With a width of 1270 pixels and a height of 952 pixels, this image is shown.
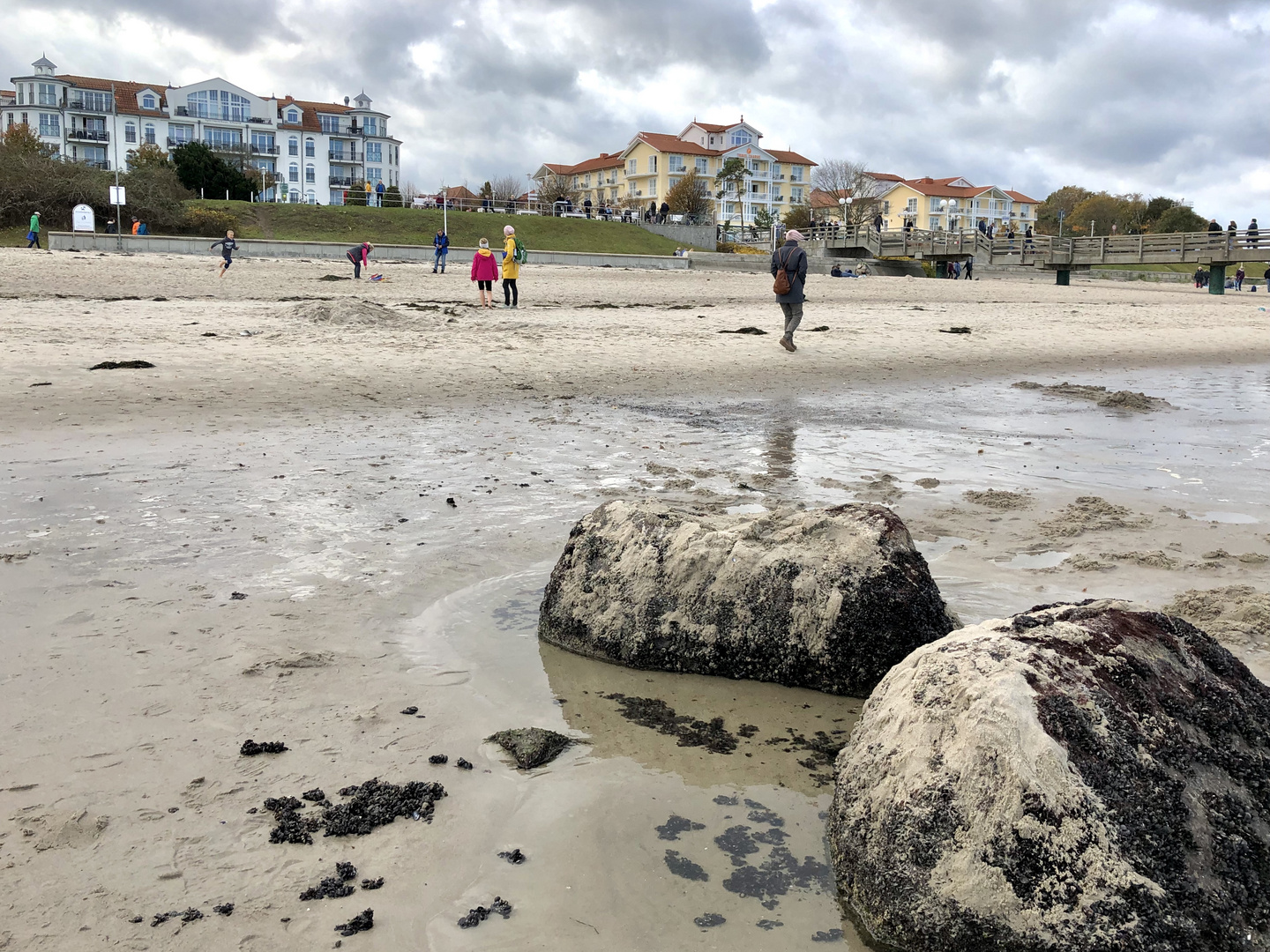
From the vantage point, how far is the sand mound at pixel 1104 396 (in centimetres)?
1191

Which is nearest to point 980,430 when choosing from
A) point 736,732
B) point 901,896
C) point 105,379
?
point 736,732

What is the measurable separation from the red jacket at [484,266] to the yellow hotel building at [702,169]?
88.1 m

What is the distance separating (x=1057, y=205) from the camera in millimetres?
99125

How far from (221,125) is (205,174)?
39713mm

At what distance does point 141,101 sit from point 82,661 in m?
105

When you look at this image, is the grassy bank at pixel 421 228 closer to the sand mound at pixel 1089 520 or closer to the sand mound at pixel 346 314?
the sand mound at pixel 346 314

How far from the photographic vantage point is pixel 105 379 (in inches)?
425

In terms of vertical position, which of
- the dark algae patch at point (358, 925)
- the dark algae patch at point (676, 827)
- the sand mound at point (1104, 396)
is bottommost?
the dark algae patch at point (358, 925)

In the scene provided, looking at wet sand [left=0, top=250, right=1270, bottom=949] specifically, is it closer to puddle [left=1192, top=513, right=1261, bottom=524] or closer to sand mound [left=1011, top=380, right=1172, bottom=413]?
puddle [left=1192, top=513, right=1261, bottom=524]

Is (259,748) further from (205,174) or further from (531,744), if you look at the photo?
(205,174)

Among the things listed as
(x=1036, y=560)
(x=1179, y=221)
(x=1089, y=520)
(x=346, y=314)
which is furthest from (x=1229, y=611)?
(x=1179, y=221)

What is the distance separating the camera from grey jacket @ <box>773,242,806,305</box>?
50.1 ft

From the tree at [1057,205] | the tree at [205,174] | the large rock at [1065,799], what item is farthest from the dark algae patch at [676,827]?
the tree at [1057,205]

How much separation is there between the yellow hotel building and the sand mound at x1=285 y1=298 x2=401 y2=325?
9234 centimetres
